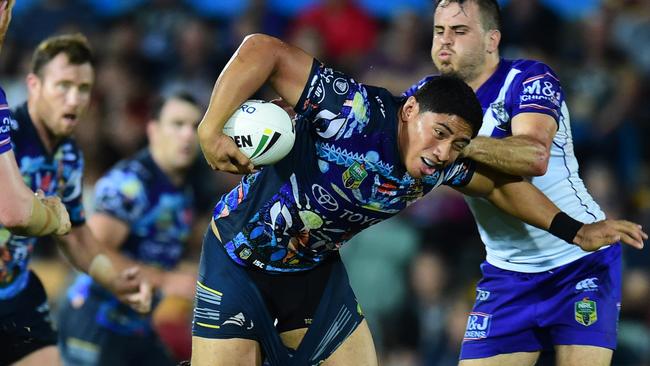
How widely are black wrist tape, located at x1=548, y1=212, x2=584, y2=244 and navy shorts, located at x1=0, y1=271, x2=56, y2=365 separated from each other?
3106 millimetres

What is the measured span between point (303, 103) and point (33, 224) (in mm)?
1418

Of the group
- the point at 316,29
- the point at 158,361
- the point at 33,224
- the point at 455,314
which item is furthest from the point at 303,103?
the point at 316,29

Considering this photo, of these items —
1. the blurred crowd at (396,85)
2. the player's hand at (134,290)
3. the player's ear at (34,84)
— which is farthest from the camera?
the blurred crowd at (396,85)

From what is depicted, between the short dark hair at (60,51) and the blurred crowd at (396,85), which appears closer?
the short dark hair at (60,51)

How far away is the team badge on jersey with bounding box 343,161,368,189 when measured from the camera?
5.05 metres

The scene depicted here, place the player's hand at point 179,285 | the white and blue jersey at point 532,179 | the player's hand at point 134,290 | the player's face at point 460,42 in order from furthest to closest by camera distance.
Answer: the player's hand at point 179,285 < the player's hand at point 134,290 < the player's face at point 460,42 < the white and blue jersey at point 532,179

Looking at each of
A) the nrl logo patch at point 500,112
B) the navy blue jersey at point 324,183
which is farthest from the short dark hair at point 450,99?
the nrl logo patch at point 500,112

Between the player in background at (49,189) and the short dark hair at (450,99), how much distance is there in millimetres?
2341

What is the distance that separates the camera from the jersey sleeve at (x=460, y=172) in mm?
5340

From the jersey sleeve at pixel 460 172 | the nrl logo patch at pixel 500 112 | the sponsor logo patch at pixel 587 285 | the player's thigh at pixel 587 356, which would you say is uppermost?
A: the nrl logo patch at pixel 500 112

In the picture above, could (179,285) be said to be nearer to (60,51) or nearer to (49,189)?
(49,189)

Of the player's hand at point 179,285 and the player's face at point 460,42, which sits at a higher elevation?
the player's face at point 460,42

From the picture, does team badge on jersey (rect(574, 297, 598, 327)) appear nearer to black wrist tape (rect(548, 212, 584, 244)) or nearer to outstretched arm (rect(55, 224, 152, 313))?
black wrist tape (rect(548, 212, 584, 244))

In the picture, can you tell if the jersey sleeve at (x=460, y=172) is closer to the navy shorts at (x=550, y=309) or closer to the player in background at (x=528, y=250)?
the player in background at (x=528, y=250)
